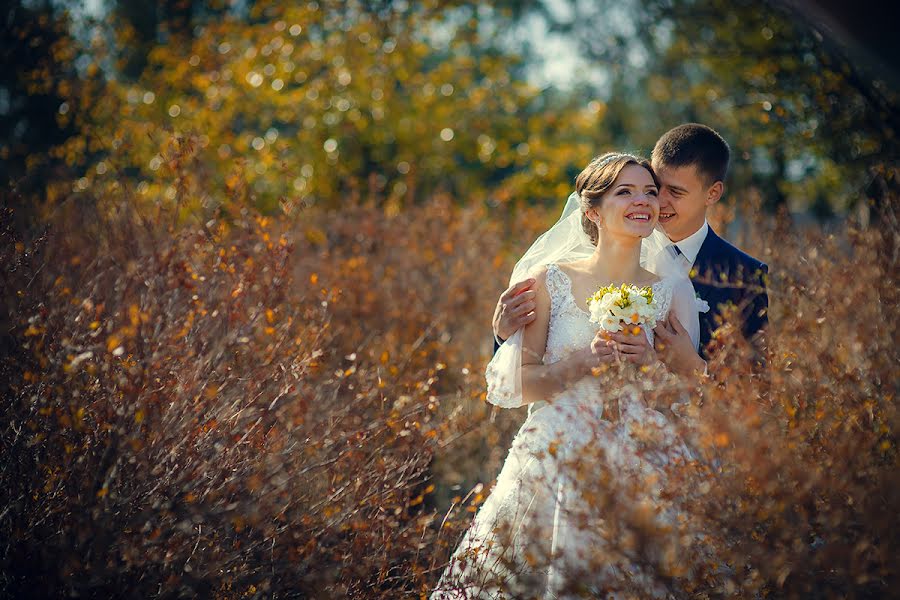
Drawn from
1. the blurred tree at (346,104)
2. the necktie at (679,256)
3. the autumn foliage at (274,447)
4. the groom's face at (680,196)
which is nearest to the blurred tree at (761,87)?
the groom's face at (680,196)

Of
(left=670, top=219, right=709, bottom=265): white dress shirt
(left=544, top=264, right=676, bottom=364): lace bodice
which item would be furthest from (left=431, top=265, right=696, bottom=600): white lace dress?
(left=670, top=219, right=709, bottom=265): white dress shirt

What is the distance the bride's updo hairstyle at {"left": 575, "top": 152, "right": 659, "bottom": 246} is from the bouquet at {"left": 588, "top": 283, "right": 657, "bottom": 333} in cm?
54

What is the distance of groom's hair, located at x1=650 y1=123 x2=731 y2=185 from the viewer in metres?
4.04

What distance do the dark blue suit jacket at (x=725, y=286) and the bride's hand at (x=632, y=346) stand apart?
35cm

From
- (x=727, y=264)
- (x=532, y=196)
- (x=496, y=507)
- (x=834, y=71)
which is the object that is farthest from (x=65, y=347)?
(x=532, y=196)

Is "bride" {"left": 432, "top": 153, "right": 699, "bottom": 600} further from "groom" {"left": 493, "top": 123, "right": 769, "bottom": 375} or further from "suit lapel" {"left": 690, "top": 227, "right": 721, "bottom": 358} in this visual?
"groom" {"left": 493, "top": 123, "right": 769, "bottom": 375}

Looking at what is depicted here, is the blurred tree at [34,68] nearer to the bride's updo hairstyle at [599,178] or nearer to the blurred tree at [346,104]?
the blurred tree at [346,104]

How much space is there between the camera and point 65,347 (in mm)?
2928

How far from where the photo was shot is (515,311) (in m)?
3.62

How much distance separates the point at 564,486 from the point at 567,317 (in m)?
0.83

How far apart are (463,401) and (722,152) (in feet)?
5.86

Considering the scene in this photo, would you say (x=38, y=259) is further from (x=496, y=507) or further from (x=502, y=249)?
(x=502, y=249)

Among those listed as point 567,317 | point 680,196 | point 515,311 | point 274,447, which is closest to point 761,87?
point 680,196

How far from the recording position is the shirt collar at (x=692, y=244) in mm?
4125
